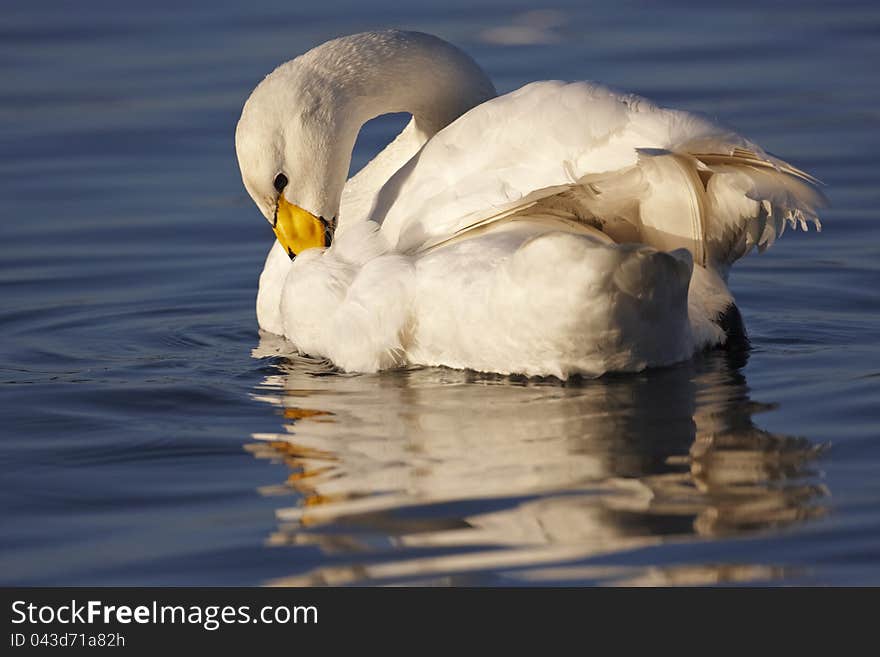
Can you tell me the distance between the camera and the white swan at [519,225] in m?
6.22

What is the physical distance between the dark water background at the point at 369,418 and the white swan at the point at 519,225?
19cm

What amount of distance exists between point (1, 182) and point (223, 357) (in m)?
4.13

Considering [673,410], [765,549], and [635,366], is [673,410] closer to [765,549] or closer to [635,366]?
[635,366]

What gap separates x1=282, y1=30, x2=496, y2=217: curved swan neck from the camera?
296 inches

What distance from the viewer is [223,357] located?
25.2 feet

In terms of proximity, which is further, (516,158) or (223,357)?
(223,357)

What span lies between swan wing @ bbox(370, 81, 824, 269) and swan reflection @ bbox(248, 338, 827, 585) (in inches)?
21.7

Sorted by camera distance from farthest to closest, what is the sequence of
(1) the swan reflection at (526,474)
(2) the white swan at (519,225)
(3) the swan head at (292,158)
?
(3) the swan head at (292,158), (2) the white swan at (519,225), (1) the swan reflection at (526,474)

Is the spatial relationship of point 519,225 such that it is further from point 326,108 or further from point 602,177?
point 326,108

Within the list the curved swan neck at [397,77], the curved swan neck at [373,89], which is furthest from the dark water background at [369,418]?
the curved swan neck at [397,77]

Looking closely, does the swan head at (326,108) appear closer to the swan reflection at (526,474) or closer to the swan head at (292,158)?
the swan head at (292,158)

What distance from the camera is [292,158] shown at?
292 inches
